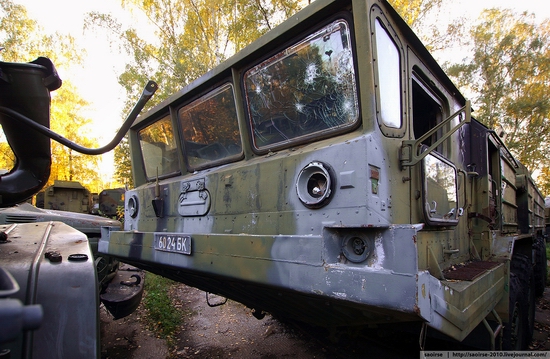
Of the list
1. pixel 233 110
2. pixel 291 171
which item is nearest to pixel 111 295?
pixel 233 110

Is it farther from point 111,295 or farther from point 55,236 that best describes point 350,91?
point 111,295

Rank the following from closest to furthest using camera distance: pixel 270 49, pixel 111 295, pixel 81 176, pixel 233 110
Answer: pixel 270 49
pixel 233 110
pixel 111 295
pixel 81 176

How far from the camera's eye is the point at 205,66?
1480 cm

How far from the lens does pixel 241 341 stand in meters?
4.47

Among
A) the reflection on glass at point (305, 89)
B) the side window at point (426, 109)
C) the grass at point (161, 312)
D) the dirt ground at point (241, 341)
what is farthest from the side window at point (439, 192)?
the grass at point (161, 312)

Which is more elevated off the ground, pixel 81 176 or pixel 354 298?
pixel 81 176

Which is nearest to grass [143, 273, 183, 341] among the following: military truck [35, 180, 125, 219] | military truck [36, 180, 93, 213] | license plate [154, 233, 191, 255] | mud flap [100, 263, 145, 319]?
mud flap [100, 263, 145, 319]

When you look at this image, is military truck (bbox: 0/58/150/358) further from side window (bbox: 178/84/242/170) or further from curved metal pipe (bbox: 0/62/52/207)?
side window (bbox: 178/84/242/170)

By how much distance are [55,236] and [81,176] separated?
92.9ft

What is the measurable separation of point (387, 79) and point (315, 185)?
915 millimetres

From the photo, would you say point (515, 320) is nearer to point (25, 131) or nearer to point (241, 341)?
point (241, 341)

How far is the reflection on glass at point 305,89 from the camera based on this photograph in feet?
8.04

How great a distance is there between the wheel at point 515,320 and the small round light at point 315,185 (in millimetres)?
2551

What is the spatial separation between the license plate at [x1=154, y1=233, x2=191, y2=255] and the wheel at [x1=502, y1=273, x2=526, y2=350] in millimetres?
3143
